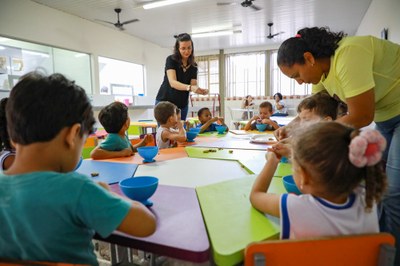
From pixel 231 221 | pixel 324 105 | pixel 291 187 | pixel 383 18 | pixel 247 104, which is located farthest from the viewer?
pixel 247 104

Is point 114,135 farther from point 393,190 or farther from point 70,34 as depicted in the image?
point 70,34

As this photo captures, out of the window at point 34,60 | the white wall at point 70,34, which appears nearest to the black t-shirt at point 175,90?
the window at point 34,60

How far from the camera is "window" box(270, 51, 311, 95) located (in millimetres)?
8117

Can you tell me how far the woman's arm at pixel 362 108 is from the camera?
1017 millimetres

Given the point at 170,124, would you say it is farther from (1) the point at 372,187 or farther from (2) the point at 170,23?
(2) the point at 170,23

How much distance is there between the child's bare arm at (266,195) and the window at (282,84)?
783 centimetres

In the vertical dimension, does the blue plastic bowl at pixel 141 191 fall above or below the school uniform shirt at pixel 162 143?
above

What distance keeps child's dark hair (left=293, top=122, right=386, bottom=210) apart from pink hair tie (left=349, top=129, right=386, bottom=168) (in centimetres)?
3

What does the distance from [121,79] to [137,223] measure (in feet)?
22.7

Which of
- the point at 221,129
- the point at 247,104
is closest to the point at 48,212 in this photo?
the point at 221,129

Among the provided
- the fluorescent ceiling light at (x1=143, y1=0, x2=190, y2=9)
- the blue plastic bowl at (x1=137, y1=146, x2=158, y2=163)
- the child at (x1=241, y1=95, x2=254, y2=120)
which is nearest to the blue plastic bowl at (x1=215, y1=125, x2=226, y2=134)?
the blue plastic bowl at (x1=137, y1=146, x2=158, y2=163)

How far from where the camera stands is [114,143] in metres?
1.76

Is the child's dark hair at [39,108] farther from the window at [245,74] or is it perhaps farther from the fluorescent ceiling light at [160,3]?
the window at [245,74]

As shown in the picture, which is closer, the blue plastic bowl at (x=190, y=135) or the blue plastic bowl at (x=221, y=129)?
the blue plastic bowl at (x=190, y=135)
